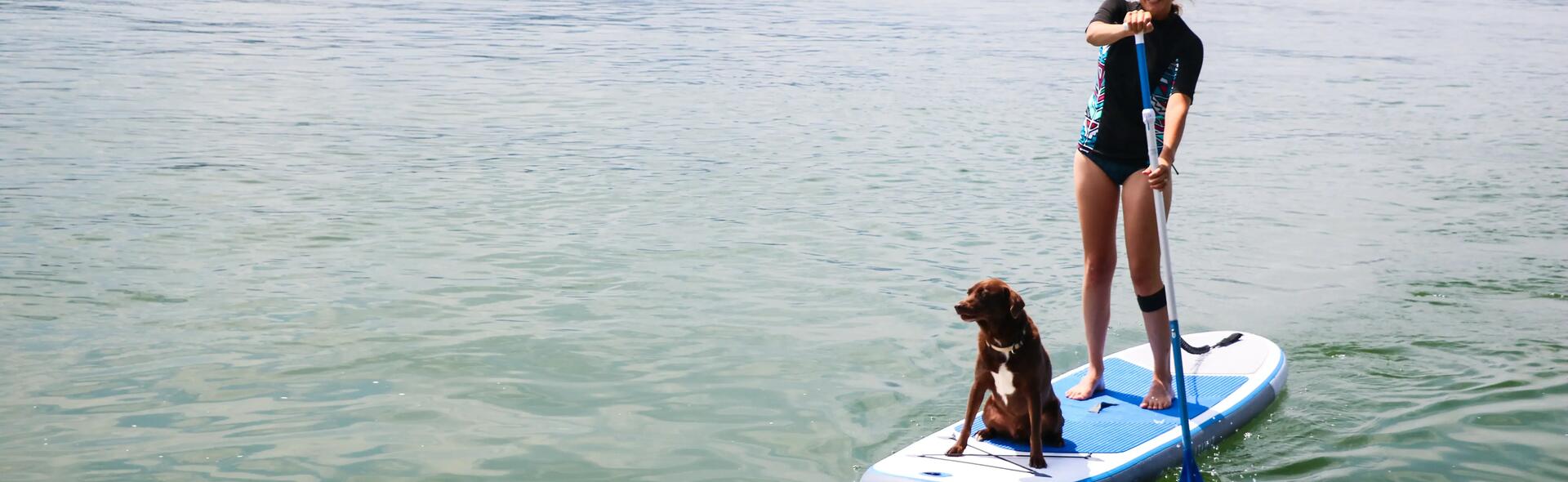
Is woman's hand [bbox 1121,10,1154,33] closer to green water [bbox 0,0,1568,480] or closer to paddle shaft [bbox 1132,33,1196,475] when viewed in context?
paddle shaft [bbox 1132,33,1196,475]

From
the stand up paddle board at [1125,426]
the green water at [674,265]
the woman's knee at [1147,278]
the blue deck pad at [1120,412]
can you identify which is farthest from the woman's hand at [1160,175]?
the green water at [674,265]

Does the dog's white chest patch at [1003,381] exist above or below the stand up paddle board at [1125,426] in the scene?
above

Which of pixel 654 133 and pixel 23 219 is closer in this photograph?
pixel 23 219

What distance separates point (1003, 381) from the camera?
4.79 meters

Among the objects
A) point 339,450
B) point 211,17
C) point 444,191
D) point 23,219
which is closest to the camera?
point 339,450

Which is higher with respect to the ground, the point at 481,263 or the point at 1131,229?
the point at 1131,229

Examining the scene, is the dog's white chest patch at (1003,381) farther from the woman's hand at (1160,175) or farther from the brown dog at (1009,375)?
the woman's hand at (1160,175)

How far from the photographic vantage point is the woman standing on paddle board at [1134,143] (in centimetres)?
507

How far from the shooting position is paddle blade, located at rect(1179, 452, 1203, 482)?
4.98 m

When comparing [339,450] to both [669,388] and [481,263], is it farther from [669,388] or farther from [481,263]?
[481,263]

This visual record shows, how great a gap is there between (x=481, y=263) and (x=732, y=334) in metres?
2.46

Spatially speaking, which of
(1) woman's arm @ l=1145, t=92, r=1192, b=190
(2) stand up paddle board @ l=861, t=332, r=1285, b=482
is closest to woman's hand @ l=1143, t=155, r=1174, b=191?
(1) woman's arm @ l=1145, t=92, r=1192, b=190

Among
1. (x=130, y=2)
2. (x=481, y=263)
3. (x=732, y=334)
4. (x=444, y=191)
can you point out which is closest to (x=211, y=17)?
(x=130, y=2)

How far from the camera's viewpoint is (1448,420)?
6.03m
